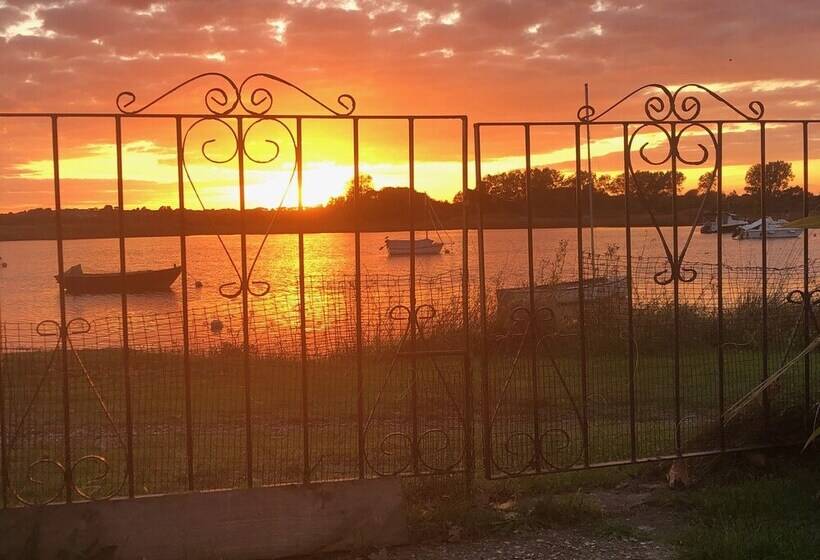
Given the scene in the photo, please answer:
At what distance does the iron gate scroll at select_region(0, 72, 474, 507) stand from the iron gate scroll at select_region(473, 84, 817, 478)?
0.43m

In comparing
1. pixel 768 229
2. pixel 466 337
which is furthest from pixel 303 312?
pixel 768 229

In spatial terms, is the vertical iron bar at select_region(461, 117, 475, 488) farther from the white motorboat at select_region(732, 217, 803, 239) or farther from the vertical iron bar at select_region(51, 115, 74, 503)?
the vertical iron bar at select_region(51, 115, 74, 503)

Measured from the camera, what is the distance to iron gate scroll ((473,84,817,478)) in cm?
496

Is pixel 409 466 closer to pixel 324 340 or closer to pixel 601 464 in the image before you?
pixel 601 464

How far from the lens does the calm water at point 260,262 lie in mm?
22366

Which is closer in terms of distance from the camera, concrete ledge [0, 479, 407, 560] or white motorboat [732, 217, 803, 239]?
concrete ledge [0, 479, 407, 560]

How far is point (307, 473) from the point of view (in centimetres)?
441

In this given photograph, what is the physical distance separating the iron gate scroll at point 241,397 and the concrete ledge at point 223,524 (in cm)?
16

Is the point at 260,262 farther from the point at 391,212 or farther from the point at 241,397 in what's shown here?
the point at 391,212

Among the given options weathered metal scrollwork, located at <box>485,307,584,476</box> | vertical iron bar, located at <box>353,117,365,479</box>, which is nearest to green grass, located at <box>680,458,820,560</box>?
weathered metal scrollwork, located at <box>485,307,584,476</box>

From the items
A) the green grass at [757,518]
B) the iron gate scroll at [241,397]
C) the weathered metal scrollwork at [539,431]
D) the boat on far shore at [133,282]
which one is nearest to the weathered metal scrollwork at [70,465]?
the iron gate scroll at [241,397]

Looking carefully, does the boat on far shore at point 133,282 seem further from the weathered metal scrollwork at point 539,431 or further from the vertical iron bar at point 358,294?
the vertical iron bar at point 358,294

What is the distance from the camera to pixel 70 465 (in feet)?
14.0

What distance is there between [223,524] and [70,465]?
849 mm
